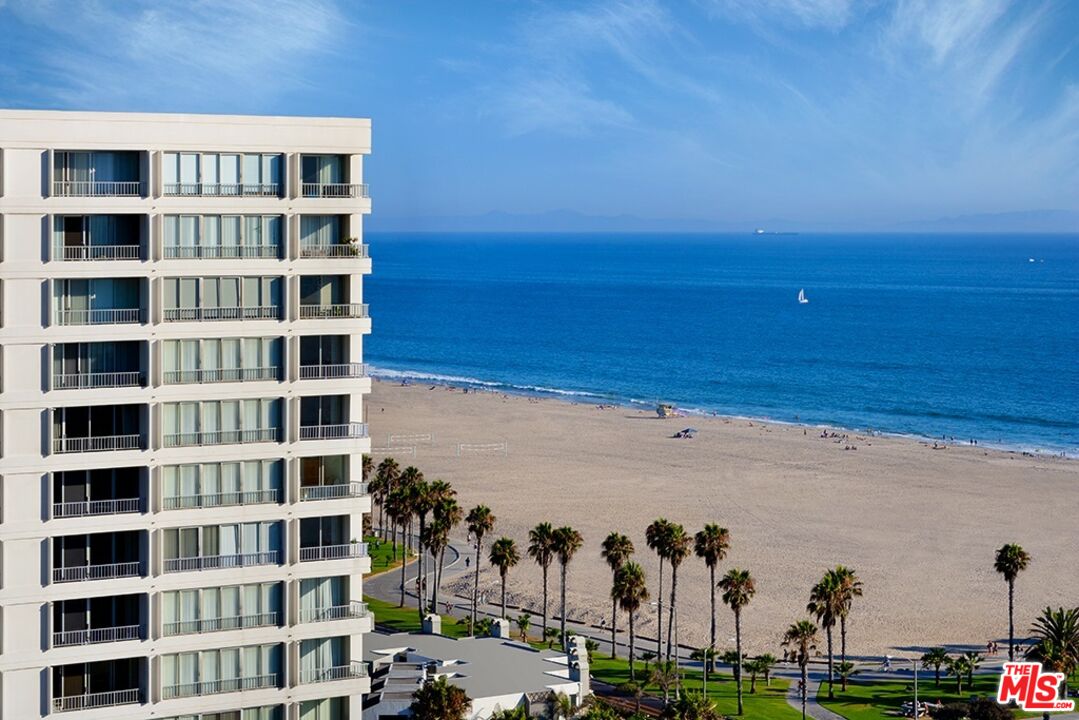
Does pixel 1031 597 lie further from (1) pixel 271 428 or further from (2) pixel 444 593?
(1) pixel 271 428

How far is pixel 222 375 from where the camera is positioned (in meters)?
34.4

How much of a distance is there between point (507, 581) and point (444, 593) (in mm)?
4743

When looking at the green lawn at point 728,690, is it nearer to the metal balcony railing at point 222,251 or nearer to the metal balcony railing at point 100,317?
the metal balcony railing at point 222,251

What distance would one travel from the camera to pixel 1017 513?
105 meters

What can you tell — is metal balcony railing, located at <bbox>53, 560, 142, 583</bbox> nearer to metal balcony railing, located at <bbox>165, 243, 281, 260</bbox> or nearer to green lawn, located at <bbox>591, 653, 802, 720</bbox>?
metal balcony railing, located at <bbox>165, 243, 281, 260</bbox>

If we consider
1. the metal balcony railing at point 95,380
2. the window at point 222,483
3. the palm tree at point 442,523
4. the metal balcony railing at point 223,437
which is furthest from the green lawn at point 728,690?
the metal balcony railing at point 95,380

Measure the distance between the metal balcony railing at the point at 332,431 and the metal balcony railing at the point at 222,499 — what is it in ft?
5.14

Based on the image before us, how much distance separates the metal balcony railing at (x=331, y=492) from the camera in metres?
35.4

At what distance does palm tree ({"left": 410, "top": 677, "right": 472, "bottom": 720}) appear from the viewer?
4850 cm

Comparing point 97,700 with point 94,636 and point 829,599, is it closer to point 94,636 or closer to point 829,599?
point 94,636

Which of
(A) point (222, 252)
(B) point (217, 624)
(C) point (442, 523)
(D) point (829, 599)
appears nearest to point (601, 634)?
(C) point (442, 523)

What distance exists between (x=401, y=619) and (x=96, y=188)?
146ft

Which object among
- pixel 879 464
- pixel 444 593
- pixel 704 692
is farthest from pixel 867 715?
pixel 879 464

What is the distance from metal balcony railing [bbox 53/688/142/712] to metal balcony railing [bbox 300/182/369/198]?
12491 mm
